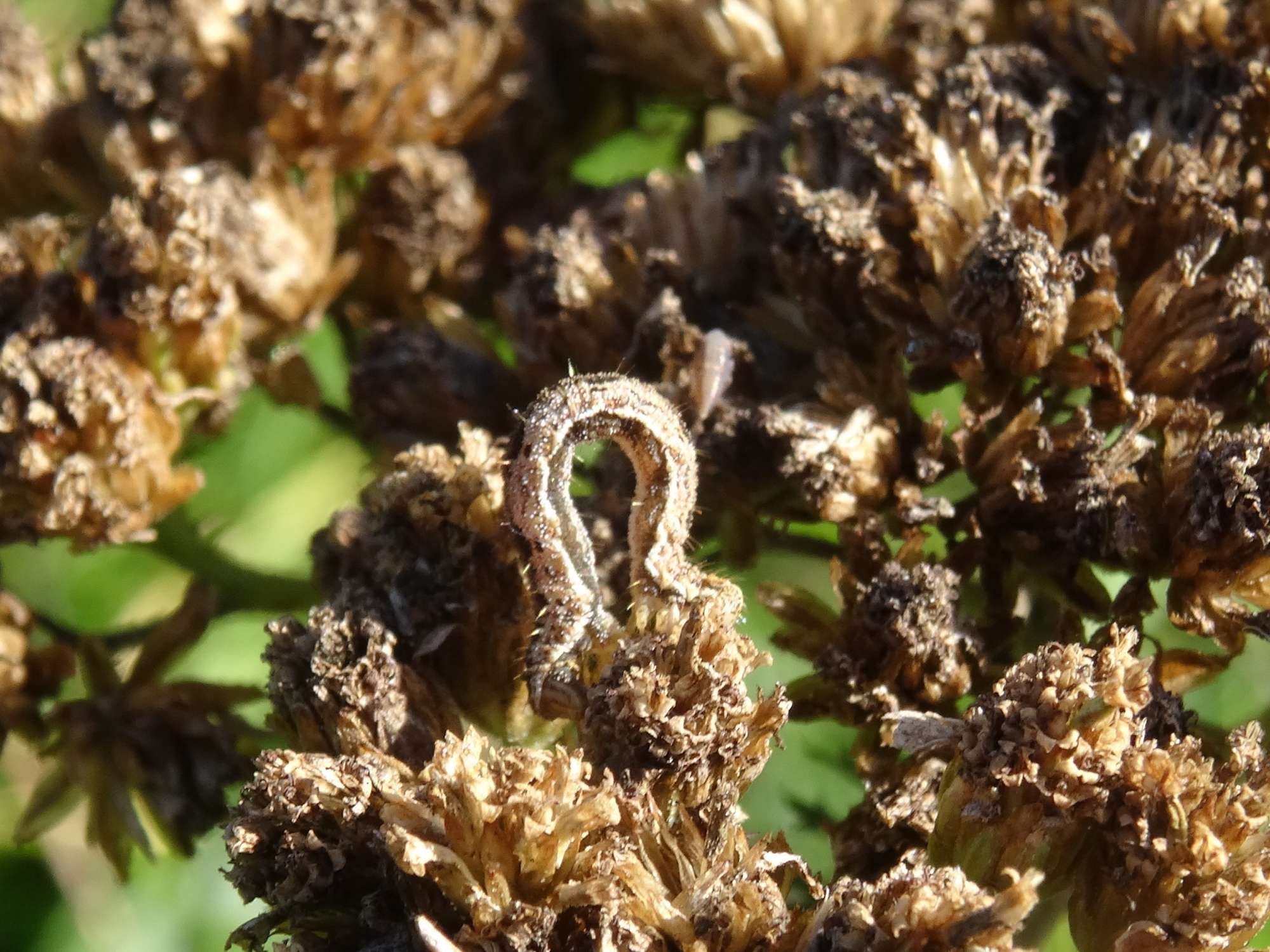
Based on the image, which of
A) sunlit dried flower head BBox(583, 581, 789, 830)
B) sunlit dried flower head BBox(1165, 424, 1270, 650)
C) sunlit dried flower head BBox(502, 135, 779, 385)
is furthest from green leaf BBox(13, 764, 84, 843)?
sunlit dried flower head BBox(1165, 424, 1270, 650)

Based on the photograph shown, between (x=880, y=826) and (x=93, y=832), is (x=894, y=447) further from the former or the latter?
(x=93, y=832)

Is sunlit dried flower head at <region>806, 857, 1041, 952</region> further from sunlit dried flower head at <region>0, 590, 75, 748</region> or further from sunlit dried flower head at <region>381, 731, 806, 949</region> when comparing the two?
sunlit dried flower head at <region>0, 590, 75, 748</region>

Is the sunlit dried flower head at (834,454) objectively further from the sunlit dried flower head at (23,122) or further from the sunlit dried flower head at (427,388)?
the sunlit dried flower head at (23,122)

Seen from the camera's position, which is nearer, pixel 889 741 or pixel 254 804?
pixel 254 804

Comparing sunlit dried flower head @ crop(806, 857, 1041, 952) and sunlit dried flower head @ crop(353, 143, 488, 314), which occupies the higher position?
sunlit dried flower head @ crop(353, 143, 488, 314)

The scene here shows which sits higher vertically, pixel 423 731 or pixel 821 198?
pixel 821 198

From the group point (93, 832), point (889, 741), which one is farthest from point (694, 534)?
point (93, 832)

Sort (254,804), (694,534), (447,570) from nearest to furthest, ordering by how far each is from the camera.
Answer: (254,804) → (447,570) → (694,534)
